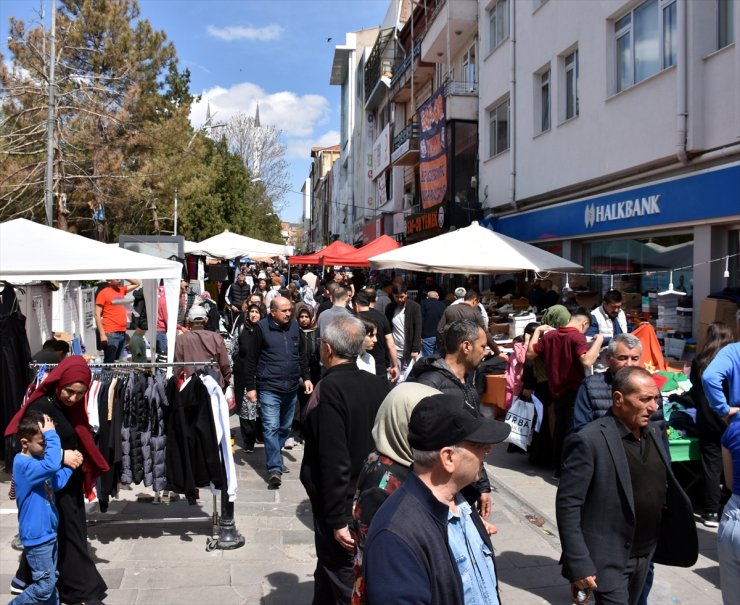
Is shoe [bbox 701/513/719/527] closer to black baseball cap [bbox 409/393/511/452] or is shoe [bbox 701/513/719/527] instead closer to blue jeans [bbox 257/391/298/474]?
blue jeans [bbox 257/391/298/474]

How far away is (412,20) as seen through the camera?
2677 cm

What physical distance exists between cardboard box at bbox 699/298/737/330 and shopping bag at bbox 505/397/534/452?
118 inches

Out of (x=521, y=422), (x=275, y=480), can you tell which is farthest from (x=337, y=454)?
(x=521, y=422)

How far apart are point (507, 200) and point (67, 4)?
18114 mm

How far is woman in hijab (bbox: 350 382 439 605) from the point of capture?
9.01 feet

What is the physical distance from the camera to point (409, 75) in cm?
2806

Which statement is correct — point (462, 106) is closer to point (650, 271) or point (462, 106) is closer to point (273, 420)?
point (650, 271)

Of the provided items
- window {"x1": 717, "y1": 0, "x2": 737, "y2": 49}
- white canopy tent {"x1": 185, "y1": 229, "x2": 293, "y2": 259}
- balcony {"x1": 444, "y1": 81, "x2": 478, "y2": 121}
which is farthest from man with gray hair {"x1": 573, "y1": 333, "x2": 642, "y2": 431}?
balcony {"x1": 444, "y1": 81, "x2": 478, "y2": 121}

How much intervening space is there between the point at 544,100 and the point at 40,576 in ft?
49.0

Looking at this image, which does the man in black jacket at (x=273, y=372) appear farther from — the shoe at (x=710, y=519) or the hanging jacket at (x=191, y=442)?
the shoe at (x=710, y=519)

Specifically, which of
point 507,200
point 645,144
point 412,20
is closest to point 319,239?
point 412,20

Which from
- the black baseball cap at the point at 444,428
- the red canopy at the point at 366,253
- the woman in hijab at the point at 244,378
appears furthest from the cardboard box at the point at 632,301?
the black baseball cap at the point at 444,428

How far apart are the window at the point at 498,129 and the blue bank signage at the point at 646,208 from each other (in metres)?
3.24

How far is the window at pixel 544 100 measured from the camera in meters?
15.8
